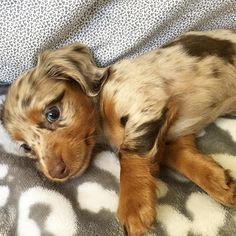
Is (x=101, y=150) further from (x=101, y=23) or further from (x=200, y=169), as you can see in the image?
(x=101, y=23)

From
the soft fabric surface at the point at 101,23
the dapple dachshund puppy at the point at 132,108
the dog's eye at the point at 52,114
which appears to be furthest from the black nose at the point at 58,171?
the soft fabric surface at the point at 101,23

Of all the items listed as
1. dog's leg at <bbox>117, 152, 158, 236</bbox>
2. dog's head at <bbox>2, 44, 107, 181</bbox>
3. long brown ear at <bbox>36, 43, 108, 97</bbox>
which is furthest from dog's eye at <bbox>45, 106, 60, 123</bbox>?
dog's leg at <bbox>117, 152, 158, 236</bbox>

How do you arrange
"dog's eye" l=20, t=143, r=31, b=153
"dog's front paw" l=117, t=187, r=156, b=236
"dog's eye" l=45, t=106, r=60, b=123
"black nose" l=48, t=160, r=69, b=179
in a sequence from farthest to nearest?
"dog's eye" l=20, t=143, r=31, b=153 < "dog's eye" l=45, t=106, r=60, b=123 < "black nose" l=48, t=160, r=69, b=179 < "dog's front paw" l=117, t=187, r=156, b=236

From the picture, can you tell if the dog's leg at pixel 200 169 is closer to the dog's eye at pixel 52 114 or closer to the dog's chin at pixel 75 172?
the dog's chin at pixel 75 172

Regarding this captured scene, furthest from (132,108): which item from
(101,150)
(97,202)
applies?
(97,202)

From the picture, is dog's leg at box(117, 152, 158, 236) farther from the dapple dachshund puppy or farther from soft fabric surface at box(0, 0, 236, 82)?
soft fabric surface at box(0, 0, 236, 82)

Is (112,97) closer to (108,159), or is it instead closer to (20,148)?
(108,159)
